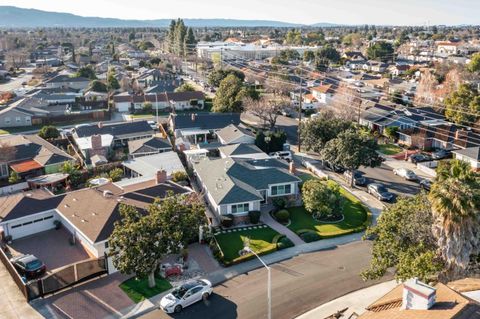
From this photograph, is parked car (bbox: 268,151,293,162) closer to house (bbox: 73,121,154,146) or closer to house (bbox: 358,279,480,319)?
house (bbox: 73,121,154,146)

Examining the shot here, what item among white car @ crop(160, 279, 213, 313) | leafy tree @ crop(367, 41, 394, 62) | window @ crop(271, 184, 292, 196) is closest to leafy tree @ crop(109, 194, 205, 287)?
white car @ crop(160, 279, 213, 313)

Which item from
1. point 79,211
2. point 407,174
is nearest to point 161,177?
point 79,211

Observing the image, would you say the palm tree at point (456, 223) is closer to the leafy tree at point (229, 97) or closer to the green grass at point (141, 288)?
the green grass at point (141, 288)

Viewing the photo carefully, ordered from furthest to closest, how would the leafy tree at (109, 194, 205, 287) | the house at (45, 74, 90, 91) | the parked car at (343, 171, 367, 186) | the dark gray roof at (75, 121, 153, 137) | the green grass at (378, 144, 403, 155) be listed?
the house at (45, 74, 90, 91) < the dark gray roof at (75, 121, 153, 137) < the green grass at (378, 144, 403, 155) < the parked car at (343, 171, 367, 186) < the leafy tree at (109, 194, 205, 287)

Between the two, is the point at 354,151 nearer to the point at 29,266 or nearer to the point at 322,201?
the point at 322,201

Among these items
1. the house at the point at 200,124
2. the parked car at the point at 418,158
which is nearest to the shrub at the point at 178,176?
the house at the point at 200,124

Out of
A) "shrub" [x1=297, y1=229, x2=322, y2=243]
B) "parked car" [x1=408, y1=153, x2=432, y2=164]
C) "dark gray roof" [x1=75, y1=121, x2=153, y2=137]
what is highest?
"dark gray roof" [x1=75, y1=121, x2=153, y2=137]
